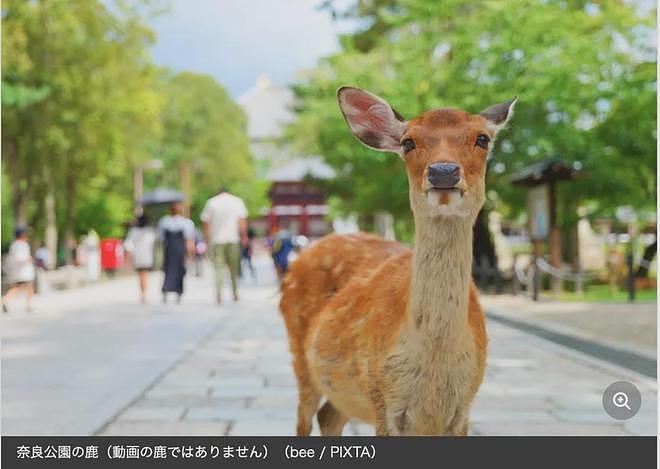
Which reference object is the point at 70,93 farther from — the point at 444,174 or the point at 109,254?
the point at 444,174

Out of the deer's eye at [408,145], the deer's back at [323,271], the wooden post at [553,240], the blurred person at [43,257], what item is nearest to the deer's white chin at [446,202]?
the deer's eye at [408,145]

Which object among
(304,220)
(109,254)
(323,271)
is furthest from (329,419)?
(109,254)

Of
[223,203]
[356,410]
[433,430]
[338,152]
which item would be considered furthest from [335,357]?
[338,152]

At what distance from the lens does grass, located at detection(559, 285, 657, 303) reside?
13.2 metres

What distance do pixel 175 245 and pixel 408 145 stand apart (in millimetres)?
10094

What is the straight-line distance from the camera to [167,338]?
8.52 meters

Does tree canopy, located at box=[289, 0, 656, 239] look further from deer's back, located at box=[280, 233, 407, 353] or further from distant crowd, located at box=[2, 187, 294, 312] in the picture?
deer's back, located at box=[280, 233, 407, 353]

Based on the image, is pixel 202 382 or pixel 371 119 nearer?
pixel 371 119

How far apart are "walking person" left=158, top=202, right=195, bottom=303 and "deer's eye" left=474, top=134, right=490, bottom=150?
1012 centimetres

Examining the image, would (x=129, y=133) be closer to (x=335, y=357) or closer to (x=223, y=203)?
(x=223, y=203)

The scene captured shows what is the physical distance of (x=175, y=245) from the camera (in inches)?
474

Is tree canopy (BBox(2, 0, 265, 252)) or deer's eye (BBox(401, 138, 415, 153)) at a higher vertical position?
tree canopy (BBox(2, 0, 265, 252))

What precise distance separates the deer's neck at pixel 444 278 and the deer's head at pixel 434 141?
0.17 feet

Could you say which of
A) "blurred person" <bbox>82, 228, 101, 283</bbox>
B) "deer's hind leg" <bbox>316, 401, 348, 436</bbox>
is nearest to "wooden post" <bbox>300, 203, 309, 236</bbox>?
"deer's hind leg" <bbox>316, 401, 348, 436</bbox>
